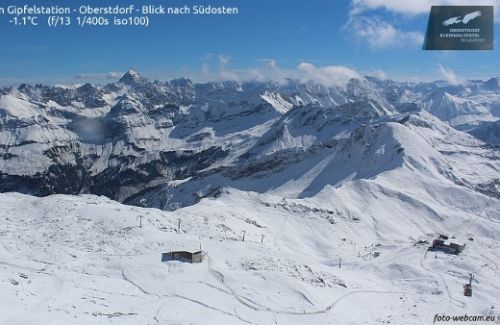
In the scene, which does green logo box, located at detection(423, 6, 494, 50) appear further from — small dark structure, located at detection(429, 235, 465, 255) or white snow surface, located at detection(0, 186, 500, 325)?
small dark structure, located at detection(429, 235, 465, 255)

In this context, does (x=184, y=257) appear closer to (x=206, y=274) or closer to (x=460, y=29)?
(x=206, y=274)

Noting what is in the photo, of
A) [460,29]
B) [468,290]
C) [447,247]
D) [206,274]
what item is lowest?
[468,290]

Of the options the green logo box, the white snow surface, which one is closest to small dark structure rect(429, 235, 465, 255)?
the white snow surface

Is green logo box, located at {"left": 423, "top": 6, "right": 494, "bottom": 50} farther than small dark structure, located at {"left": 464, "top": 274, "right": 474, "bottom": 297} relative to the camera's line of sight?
No

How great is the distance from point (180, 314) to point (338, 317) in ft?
51.3

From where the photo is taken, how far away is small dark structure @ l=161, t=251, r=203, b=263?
189 ft

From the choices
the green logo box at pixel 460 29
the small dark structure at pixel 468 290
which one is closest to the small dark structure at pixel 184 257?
the small dark structure at pixel 468 290

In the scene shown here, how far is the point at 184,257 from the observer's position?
190ft

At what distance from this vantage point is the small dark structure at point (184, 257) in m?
57.5

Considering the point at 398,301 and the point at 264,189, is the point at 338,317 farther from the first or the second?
the point at 264,189

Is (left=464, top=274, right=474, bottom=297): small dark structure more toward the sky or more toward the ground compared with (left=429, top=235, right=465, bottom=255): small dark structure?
more toward the ground

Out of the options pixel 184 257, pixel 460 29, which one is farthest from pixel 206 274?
pixel 460 29

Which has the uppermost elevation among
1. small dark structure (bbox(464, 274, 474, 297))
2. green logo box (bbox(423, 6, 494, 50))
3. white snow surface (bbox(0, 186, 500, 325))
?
green logo box (bbox(423, 6, 494, 50))

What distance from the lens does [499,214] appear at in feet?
435
